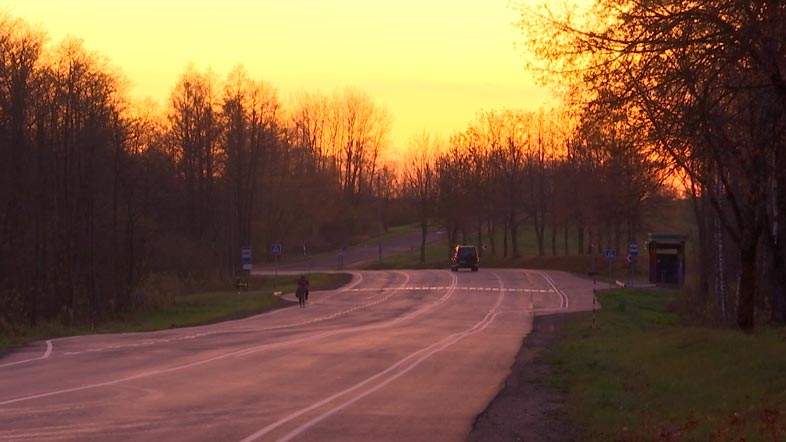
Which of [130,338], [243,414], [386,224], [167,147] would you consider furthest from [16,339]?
[386,224]

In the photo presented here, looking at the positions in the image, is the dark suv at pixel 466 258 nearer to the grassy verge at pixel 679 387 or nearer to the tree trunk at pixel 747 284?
the grassy verge at pixel 679 387

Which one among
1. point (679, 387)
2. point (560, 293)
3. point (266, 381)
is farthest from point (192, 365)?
point (560, 293)

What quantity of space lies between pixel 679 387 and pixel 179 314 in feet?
117

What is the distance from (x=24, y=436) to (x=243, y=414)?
332cm

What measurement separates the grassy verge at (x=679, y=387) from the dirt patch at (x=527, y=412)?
0.30m

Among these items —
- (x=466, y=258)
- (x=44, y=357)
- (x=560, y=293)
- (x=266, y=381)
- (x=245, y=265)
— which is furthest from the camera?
(x=466, y=258)

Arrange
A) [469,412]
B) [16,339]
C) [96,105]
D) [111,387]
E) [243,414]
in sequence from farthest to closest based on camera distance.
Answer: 1. [96,105]
2. [16,339]
3. [111,387]
4. [469,412]
5. [243,414]

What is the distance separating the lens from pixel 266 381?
1950 centimetres

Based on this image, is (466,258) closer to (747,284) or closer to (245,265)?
(245,265)

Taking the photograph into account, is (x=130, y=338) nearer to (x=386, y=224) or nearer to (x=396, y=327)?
(x=396, y=327)

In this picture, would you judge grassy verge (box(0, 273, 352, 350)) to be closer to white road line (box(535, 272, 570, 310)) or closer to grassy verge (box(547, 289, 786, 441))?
white road line (box(535, 272, 570, 310))

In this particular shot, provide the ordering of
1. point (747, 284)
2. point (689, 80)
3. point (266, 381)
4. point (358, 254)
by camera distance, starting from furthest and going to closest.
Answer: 1. point (358, 254)
2. point (747, 284)
3. point (266, 381)
4. point (689, 80)

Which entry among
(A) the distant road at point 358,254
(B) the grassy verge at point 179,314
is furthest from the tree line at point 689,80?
(A) the distant road at point 358,254

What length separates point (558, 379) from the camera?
2162 cm
